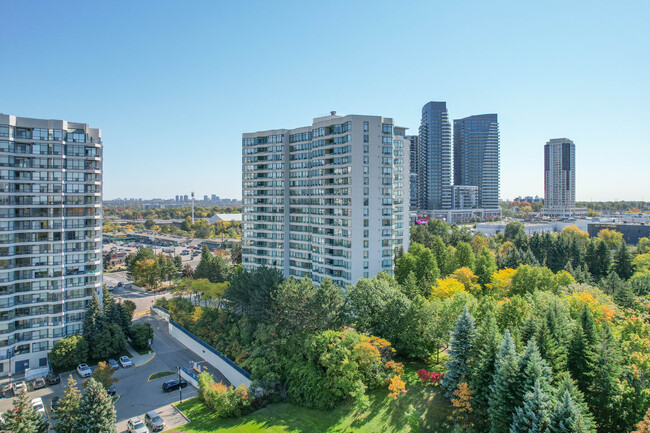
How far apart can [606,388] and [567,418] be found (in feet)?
27.7

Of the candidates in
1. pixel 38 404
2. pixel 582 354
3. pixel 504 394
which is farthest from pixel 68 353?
pixel 582 354

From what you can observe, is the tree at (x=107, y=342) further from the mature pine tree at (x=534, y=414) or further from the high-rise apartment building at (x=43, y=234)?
the mature pine tree at (x=534, y=414)

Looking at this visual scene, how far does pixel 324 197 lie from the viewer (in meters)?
67.4

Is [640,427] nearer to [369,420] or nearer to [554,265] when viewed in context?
[369,420]

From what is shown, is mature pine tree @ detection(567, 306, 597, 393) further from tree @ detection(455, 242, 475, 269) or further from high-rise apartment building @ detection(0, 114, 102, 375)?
high-rise apartment building @ detection(0, 114, 102, 375)

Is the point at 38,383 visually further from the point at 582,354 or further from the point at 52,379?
the point at 582,354

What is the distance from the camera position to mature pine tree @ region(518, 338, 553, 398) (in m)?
29.3

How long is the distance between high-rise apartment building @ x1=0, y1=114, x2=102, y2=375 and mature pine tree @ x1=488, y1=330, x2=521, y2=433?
58.7 m

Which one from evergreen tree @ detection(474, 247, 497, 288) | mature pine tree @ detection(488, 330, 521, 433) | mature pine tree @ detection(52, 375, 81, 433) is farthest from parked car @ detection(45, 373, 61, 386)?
evergreen tree @ detection(474, 247, 497, 288)

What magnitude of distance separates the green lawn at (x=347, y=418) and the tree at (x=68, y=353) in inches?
973

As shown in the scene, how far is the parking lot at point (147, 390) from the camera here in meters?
44.1

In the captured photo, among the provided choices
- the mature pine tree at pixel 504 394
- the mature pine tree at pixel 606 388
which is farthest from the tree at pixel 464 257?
the mature pine tree at pixel 504 394

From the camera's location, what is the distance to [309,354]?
44094mm

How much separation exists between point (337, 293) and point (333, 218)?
60.8 ft
